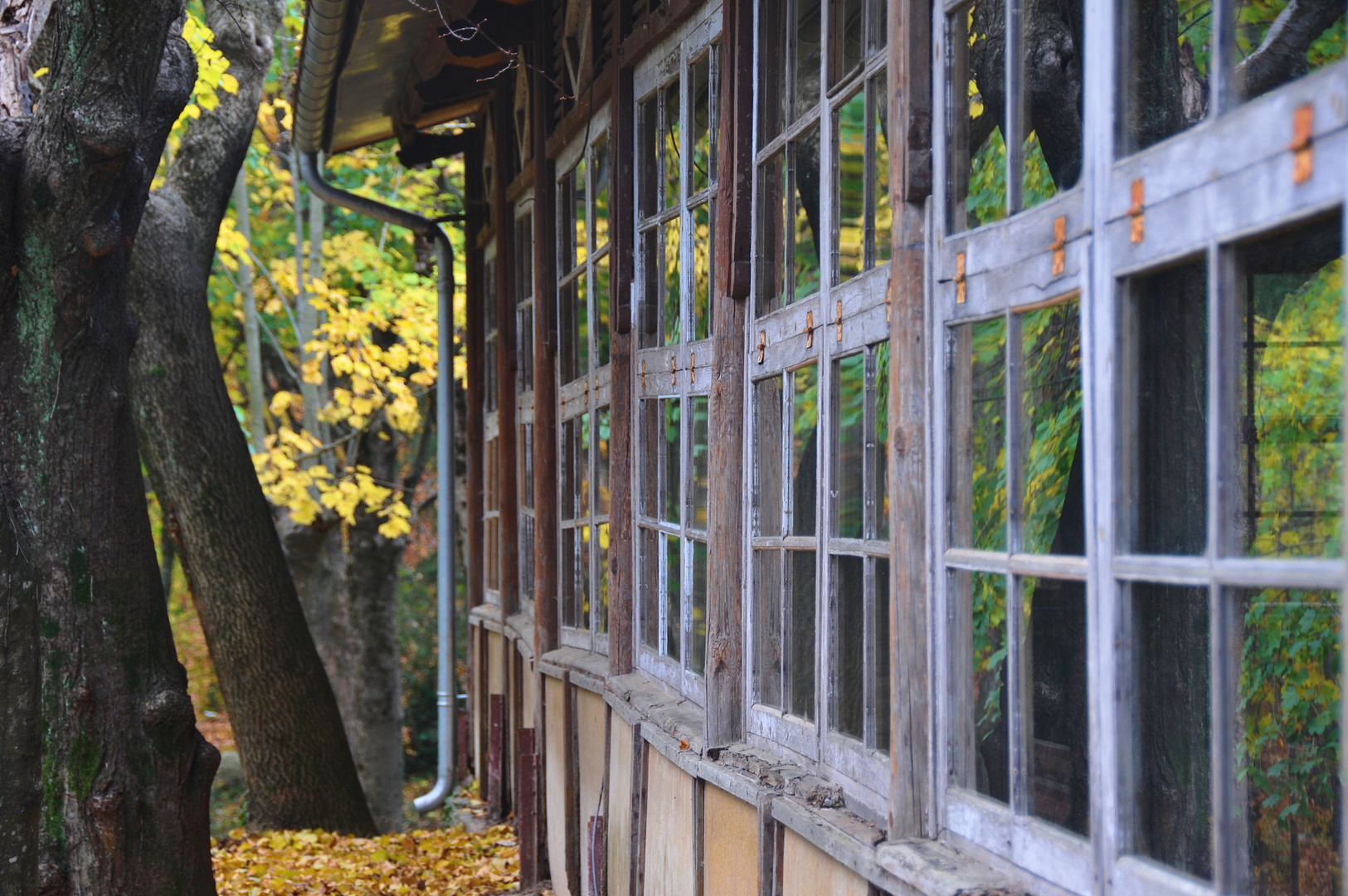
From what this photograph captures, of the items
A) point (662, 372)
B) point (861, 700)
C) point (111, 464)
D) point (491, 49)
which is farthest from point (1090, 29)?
point (491, 49)

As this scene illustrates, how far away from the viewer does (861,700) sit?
2.98 meters

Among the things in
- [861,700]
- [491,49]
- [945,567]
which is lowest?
[861,700]

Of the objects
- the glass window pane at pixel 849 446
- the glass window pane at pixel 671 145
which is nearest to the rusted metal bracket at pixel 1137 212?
the glass window pane at pixel 849 446

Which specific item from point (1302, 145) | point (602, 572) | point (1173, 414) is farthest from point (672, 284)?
point (1302, 145)

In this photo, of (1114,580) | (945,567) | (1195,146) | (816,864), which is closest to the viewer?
(1195,146)

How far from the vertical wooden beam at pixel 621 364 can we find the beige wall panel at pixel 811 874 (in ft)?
6.70

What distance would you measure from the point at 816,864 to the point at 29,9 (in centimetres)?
464

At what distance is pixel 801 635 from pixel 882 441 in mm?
737

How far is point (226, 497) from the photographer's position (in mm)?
8078

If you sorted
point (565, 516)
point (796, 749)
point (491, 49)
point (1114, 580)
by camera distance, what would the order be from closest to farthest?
point (1114, 580) < point (796, 749) < point (565, 516) < point (491, 49)

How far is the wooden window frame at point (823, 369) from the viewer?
2.85 metres

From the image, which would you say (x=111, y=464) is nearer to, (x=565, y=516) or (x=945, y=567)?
(x=565, y=516)

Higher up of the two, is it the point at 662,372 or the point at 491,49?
the point at 491,49

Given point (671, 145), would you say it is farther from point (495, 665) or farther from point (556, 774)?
point (495, 665)
